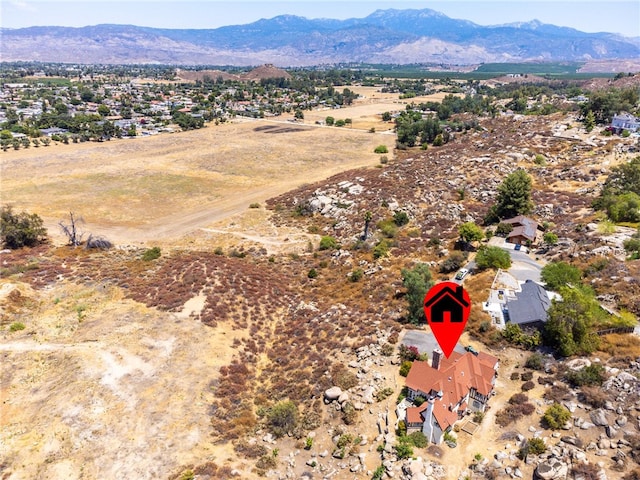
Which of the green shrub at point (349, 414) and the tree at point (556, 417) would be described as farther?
the green shrub at point (349, 414)

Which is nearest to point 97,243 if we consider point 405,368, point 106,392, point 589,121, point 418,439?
point 106,392

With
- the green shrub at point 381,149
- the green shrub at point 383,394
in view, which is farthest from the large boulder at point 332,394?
the green shrub at point 381,149

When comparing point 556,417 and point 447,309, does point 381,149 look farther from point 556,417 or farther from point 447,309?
point 556,417

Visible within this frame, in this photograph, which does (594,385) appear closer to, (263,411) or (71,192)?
(263,411)

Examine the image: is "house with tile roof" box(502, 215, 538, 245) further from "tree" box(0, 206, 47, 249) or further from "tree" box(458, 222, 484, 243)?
"tree" box(0, 206, 47, 249)

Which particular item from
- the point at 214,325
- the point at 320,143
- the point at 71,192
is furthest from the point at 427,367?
the point at 320,143

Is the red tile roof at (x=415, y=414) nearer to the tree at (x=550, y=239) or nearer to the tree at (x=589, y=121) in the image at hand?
the tree at (x=550, y=239)
